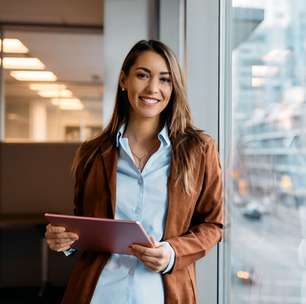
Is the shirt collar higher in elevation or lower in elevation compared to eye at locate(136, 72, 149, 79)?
lower

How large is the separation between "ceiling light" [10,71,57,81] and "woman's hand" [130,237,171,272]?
3615 mm

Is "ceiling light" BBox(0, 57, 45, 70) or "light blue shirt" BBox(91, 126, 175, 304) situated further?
"ceiling light" BBox(0, 57, 45, 70)

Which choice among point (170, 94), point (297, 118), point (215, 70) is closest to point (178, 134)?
point (170, 94)

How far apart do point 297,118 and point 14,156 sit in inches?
126

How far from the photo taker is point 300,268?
55.2 inches

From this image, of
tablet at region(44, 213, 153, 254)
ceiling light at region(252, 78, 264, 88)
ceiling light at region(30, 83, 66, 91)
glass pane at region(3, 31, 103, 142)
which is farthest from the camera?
ceiling light at region(30, 83, 66, 91)

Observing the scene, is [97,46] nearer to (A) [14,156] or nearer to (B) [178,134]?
(A) [14,156]

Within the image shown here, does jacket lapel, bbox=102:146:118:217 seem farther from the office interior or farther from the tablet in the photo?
the office interior

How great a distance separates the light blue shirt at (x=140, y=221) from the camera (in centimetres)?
105

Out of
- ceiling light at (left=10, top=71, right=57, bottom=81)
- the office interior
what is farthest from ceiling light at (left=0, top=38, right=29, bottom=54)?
the office interior

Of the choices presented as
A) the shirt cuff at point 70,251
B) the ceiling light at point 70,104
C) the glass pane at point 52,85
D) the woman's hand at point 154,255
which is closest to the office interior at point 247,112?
the woman's hand at point 154,255

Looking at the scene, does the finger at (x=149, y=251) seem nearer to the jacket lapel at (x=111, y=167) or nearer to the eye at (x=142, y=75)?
the jacket lapel at (x=111, y=167)

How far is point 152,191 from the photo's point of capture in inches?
42.6

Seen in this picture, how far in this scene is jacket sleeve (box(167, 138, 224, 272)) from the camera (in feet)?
3.48
